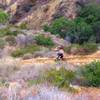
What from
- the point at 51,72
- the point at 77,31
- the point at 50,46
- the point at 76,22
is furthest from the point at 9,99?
the point at 76,22

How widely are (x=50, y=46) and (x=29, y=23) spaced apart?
972 inches

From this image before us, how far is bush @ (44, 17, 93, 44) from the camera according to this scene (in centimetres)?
5055

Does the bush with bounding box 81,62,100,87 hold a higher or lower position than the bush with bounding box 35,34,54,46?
higher

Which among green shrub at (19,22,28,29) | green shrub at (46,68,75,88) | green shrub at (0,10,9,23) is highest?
green shrub at (46,68,75,88)

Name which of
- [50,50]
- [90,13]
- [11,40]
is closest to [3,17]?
[90,13]

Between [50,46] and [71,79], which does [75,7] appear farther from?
[71,79]

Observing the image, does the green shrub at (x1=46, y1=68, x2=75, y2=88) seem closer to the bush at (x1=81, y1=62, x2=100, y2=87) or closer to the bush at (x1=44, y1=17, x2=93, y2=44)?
the bush at (x1=81, y1=62, x2=100, y2=87)

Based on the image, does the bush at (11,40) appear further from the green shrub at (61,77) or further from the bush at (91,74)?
the green shrub at (61,77)

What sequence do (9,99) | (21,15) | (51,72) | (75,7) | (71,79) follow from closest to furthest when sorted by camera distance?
(9,99)
(51,72)
(71,79)
(75,7)
(21,15)

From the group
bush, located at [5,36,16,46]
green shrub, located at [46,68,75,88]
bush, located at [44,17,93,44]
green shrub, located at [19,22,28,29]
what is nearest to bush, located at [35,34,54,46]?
bush, located at [5,36,16,46]

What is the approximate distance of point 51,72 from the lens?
16531 mm

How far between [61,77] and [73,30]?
35032 mm

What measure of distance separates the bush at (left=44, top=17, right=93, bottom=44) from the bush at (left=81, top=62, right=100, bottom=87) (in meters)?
30.7

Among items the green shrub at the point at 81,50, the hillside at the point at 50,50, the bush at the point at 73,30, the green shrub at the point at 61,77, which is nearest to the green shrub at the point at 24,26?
the hillside at the point at 50,50
